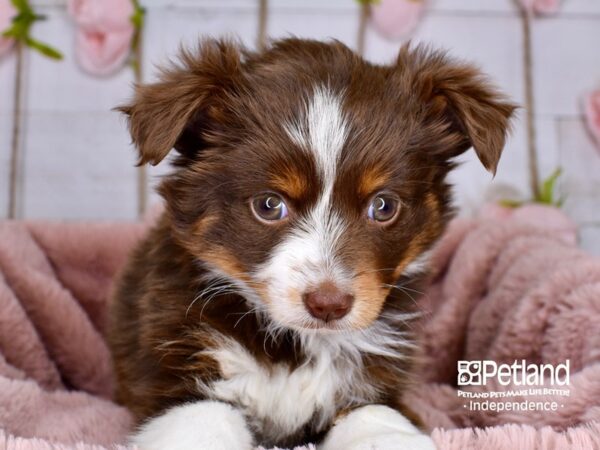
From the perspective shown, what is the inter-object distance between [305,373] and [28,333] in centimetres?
145

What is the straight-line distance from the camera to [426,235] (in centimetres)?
264

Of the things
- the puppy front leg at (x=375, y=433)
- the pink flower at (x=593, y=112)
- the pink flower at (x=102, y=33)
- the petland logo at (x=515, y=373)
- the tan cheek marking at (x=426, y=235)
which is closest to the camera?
the puppy front leg at (x=375, y=433)

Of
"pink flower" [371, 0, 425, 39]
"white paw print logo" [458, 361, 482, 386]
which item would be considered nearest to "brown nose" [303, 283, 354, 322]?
"white paw print logo" [458, 361, 482, 386]

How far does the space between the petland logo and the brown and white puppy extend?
17.8 inches

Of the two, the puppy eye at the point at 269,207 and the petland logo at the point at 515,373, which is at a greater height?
the puppy eye at the point at 269,207

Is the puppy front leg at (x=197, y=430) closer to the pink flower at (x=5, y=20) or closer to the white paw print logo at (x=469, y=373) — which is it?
the white paw print logo at (x=469, y=373)

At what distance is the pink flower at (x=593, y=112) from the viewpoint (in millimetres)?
4809

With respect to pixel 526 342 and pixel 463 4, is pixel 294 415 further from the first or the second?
pixel 463 4

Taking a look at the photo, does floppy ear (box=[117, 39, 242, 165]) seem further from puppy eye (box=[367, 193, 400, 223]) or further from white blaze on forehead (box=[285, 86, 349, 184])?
puppy eye (box=[367, 193, 400, 223])

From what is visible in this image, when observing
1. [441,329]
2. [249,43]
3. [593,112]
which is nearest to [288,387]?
[441,329]

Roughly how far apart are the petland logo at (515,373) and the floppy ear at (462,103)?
34.2 inches

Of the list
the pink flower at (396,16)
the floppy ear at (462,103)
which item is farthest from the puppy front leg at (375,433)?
the pink flower at (396,16)

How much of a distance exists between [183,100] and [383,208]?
69cm

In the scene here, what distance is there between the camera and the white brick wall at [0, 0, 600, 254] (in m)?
4.75
